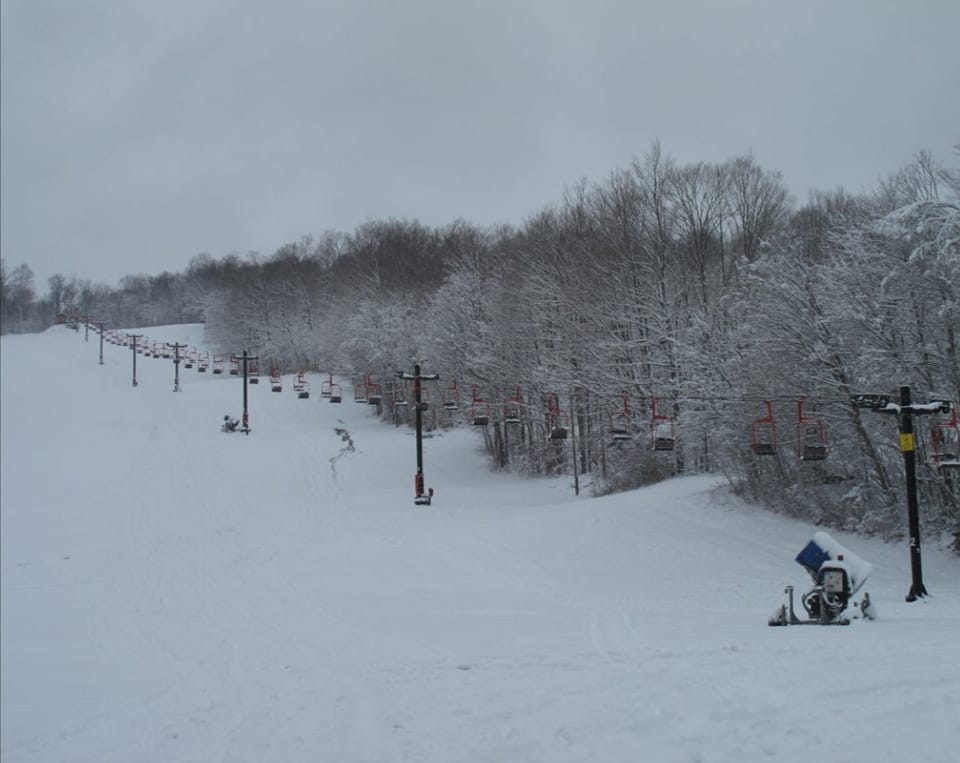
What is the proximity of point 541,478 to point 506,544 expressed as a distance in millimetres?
16905

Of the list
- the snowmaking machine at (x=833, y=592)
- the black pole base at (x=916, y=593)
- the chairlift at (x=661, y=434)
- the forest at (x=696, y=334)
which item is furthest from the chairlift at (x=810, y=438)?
the snowmaking machine at (x=833, y=592)

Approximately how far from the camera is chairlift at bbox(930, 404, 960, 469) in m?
16.7

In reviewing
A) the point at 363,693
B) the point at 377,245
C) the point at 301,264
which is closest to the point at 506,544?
the point at 363,693

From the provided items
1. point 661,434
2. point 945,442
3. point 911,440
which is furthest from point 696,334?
point 911,440

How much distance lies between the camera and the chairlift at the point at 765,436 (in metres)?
19.7

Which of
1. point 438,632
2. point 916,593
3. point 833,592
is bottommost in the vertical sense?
point 438,632

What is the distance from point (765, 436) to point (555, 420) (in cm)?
1278

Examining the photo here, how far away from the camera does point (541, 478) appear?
3853 cm

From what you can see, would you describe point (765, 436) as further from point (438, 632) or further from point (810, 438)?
point (438, 632)

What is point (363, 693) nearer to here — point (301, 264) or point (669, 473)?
point (669, 473)

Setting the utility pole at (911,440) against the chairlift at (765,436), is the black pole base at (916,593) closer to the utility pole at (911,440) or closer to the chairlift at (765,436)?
the utility pole at (911,440)

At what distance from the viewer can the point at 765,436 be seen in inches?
847

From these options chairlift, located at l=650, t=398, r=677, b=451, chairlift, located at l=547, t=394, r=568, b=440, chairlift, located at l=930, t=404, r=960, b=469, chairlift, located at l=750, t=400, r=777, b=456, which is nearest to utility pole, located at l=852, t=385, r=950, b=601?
chairlift, located at l=930, t=404, r=960, b=469

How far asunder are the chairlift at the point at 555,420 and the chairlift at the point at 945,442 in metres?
9.69
